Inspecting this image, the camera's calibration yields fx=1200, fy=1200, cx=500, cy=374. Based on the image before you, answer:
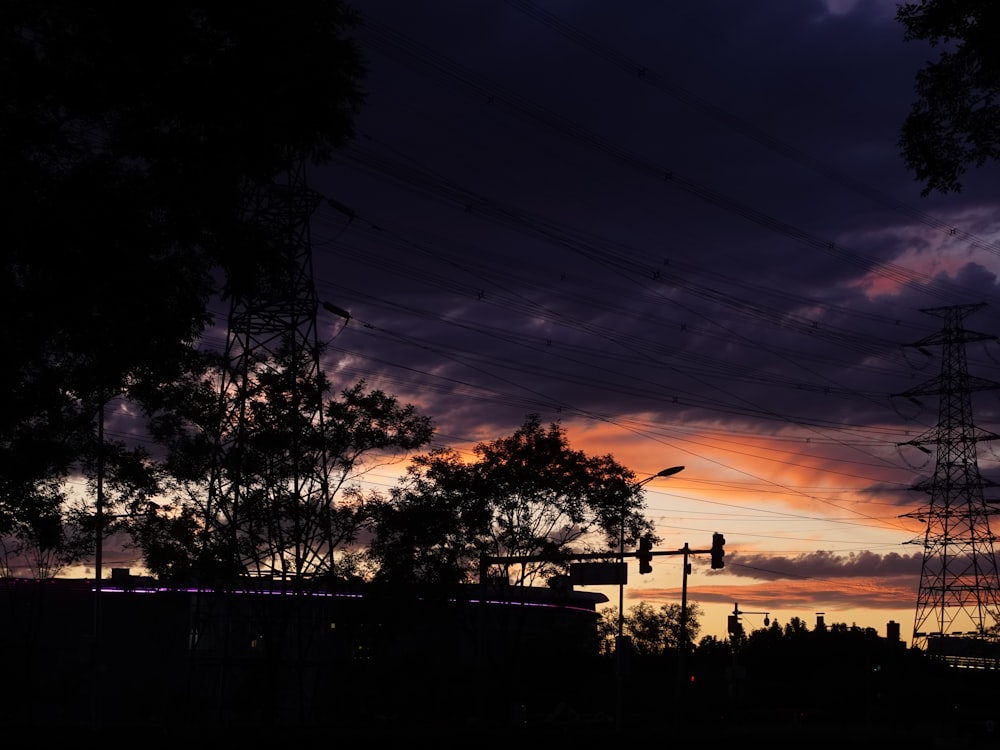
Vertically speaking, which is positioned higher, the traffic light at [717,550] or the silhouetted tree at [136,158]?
the silhouetted tree at [136,158]

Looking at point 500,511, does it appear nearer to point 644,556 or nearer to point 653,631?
point 644,556

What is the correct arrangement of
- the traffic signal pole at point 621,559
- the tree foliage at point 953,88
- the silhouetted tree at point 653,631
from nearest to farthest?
1. the tree foliage at point 953,88
2. the traffic signal pole at point 621,559
3. the silhouetted tree at point 653,631

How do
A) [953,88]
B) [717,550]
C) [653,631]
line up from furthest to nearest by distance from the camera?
[653,631]
[717,550]
[953,88]

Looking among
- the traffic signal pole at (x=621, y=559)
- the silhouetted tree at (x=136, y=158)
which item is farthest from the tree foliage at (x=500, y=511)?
the silhouetted tree at (x=136, y=158)

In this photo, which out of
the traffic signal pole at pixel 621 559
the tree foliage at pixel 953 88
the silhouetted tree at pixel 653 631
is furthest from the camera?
the silhouetted tree at pixel 653 631

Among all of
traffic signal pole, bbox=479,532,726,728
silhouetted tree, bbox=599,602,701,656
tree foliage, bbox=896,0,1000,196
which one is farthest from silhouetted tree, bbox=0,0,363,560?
silhouetted tree, bbox=599,602,701,656

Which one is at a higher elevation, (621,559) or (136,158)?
(136,158)

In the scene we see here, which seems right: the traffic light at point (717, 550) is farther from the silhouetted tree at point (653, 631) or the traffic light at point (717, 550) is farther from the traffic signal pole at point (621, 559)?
the silhouetted tree at point (653, 631)

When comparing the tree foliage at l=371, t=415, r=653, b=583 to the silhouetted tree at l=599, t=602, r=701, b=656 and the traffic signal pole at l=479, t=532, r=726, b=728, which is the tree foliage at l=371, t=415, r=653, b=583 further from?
the silhouetted tree at l=599, t=602, r=701, b=656

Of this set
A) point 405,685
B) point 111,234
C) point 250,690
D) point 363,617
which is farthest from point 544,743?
point 405,685

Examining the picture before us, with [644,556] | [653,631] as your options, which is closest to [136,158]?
[644,556]

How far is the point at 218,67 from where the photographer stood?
19.4 metres

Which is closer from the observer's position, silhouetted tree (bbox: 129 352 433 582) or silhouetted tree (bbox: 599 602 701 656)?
silhouetted tree (bbox: 129 352 433 582)

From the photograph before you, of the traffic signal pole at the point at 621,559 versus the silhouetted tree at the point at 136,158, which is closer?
the silhouetted tree at the point at 136,158
